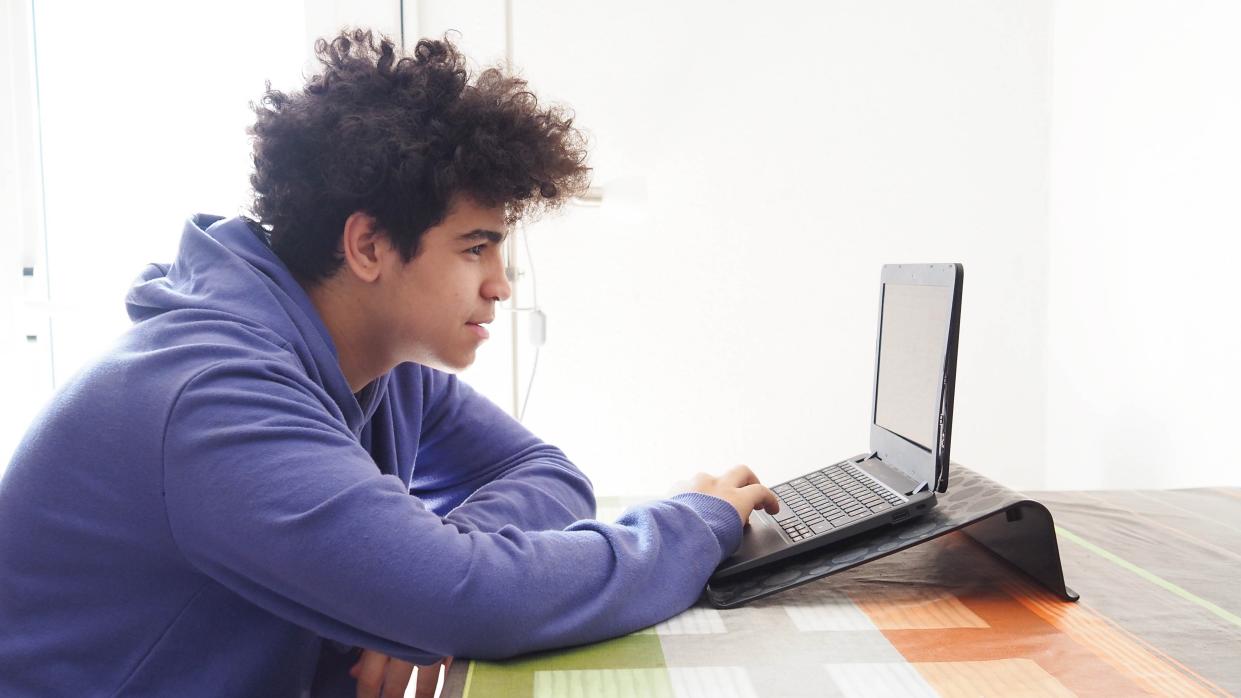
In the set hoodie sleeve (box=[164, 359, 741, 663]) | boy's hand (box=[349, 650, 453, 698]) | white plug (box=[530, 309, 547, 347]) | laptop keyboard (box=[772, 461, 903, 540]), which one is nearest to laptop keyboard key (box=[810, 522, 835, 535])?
laptop keyboard (box=[772, 461, 903, 540])

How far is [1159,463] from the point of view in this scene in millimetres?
2115

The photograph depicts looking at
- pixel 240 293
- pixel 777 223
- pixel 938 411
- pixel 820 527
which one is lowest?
pixel 820 527

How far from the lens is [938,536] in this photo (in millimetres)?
831

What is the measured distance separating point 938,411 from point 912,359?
15 centimetres

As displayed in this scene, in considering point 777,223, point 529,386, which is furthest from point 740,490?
point 777,223

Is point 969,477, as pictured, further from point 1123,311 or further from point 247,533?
point 1123,311

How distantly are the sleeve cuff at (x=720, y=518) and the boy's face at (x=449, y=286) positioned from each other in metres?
0.26

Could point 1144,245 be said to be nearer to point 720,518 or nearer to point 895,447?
point 895,447

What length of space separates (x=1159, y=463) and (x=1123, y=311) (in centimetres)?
35

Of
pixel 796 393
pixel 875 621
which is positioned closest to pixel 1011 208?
pixel 796 393

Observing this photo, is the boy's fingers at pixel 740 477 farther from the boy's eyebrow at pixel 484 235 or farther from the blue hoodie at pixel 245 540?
the boy's eyebrow at pixel 484 235

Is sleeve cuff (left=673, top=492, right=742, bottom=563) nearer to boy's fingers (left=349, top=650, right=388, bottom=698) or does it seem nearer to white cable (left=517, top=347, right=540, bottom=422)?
boy's fingers (left=349, top=650, right=388, bottom=698)

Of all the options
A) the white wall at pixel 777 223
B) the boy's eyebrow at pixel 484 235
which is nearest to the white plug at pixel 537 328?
the white wall at pixel 777 223

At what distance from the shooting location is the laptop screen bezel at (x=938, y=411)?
0.87 meters
